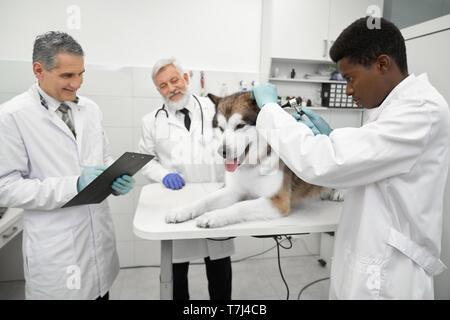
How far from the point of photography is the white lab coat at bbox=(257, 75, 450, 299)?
29.5 inches

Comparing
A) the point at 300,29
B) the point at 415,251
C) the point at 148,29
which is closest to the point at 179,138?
the point at 148,29

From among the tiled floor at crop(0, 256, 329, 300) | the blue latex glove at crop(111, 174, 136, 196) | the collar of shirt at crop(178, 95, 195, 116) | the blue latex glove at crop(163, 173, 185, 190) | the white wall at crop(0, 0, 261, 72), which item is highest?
the white wall at crop(0, 0, 261, 72)

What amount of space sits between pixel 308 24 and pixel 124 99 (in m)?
1.74

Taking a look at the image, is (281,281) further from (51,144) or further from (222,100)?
(51,144)

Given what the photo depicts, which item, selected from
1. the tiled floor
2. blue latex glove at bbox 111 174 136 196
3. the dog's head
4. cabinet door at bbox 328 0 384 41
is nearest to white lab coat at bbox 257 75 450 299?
the dog's head

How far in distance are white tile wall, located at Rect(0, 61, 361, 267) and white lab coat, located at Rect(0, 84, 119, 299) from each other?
1103mm

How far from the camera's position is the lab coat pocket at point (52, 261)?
3.97 feet

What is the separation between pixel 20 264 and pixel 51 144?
6.09ft

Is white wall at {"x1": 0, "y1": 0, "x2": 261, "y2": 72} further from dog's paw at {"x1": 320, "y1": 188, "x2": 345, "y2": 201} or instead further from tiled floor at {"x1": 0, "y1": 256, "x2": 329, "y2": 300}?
tiled floor at {"x1": 0, "y1": 256, "x2": 329, "y2": 300}

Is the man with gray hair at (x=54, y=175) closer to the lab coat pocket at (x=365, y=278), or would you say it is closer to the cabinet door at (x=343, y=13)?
the lab coat pocket at (x=365, y=278)

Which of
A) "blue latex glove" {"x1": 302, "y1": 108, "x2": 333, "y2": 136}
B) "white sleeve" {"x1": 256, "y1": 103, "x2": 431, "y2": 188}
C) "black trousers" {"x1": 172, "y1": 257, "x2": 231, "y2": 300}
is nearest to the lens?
"white sleeve" {"x1": 256, "y1": 103, "x2": 431, "y2": 188}

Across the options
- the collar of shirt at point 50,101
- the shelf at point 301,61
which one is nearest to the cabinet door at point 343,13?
the shelf at point 301,61

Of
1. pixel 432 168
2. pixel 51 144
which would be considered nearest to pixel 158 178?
pixel 51 144

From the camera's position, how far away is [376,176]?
777 millimetres
